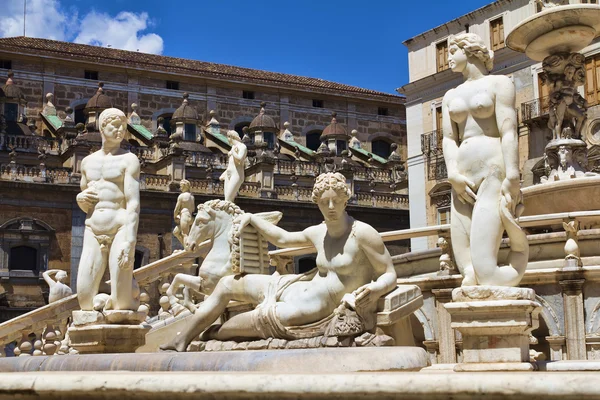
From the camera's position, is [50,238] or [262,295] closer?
[262,295]

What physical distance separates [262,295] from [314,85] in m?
43.8

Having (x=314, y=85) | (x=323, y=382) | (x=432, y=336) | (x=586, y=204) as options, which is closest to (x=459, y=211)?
(x=323, y=382)

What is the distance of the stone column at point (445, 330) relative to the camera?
10.5 m

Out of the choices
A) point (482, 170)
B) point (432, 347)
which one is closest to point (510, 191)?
point (482, 170)

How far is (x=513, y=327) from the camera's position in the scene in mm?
6535

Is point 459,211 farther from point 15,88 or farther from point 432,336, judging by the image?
point 15,88

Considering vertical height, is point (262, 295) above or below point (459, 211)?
below

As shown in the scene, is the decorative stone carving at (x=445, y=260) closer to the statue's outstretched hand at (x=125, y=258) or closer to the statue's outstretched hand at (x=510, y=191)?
the statue's outstretched hand at (x=125, y=258)

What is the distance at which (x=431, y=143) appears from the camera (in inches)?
1446

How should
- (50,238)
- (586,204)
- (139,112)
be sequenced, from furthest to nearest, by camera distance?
(139,112)
(50,238)
(586,204)

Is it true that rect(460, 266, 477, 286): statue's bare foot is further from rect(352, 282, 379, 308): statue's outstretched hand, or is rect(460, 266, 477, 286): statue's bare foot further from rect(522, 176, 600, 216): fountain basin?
rect(522, 176, 600, 216): fountain basin

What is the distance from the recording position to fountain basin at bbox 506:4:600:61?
13.4m

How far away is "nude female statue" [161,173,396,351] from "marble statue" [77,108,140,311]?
1842 millimetres

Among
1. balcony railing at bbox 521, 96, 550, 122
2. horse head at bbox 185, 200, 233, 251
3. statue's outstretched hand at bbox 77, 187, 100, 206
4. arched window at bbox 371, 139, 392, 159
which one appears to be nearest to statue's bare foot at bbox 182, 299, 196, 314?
horse head at bbox 185, 200, 233, 251
